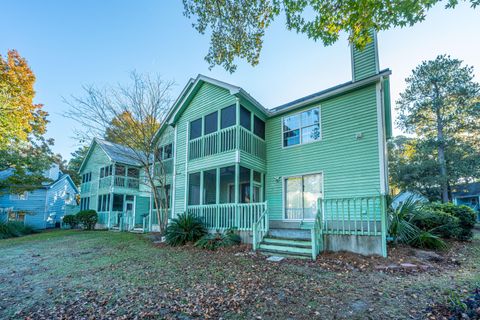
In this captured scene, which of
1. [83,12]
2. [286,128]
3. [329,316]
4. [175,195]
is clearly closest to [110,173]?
[175,195]

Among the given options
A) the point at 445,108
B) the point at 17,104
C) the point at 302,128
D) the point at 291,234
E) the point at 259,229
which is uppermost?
the point at 445,108

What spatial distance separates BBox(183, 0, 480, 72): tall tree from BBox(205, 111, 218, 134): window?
13.8ft

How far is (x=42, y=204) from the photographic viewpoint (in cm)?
2478

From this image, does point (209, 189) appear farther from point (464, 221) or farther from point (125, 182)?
point (464, 221)

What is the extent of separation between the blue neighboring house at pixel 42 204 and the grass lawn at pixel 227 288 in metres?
20.6

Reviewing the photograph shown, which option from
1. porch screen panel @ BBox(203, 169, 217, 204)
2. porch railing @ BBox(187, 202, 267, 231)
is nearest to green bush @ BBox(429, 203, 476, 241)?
porch railing @ BBox(187, 202, 267, 231)

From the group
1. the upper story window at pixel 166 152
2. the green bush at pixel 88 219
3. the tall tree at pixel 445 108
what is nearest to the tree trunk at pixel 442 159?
the tall tree at pixel 445 108

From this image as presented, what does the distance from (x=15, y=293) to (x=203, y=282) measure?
3.77 meters

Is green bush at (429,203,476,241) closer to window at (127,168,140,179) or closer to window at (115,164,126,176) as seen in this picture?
window at (127,168,140,179)

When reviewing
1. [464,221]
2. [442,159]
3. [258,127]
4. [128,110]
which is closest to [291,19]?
[258,127]

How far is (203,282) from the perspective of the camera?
523cm

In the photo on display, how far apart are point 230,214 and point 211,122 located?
468cm

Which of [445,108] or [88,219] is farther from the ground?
[445,108]

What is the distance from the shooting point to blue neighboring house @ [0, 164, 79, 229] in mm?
23203
